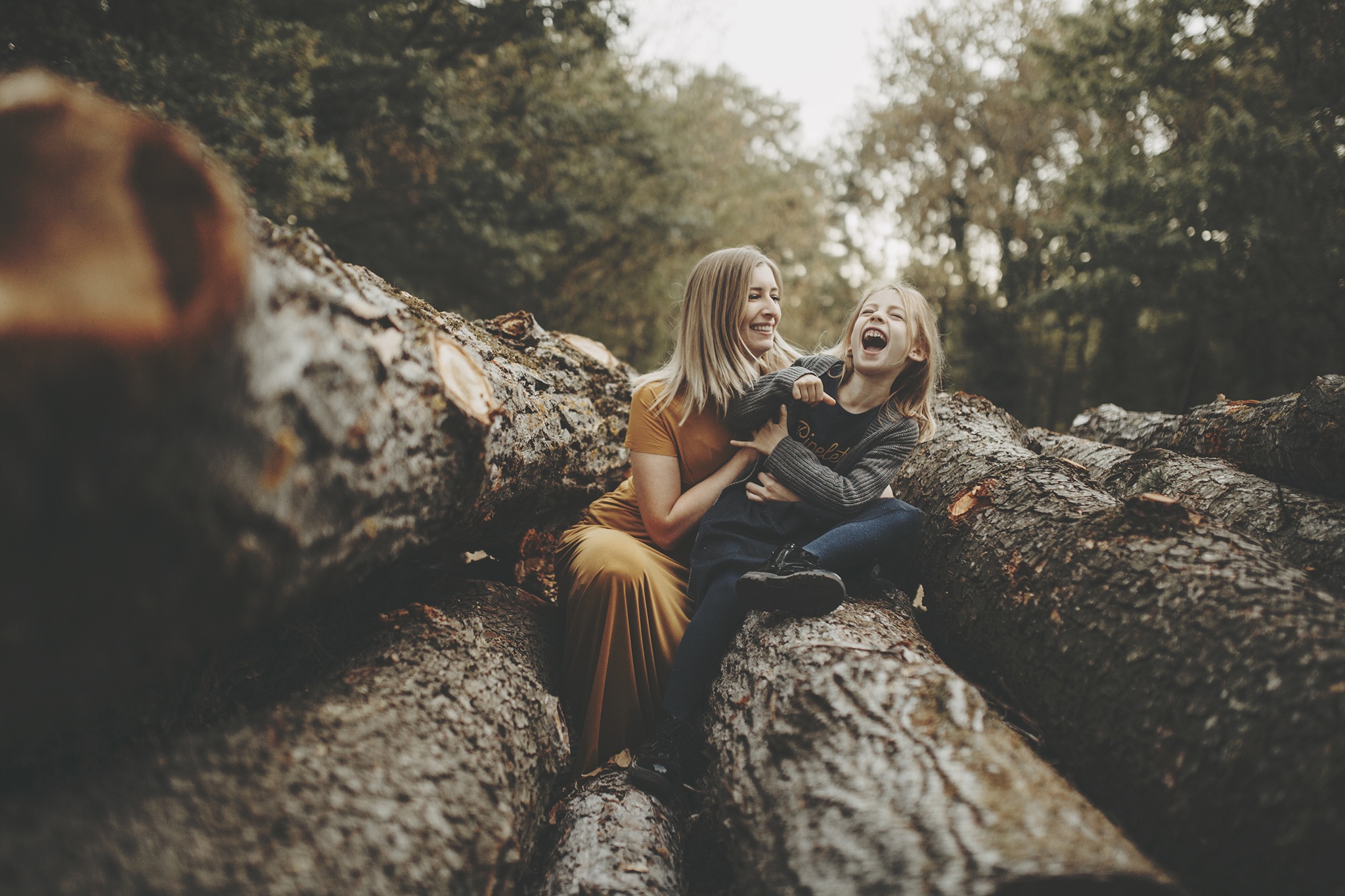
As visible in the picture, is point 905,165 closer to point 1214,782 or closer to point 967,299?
point 967,299

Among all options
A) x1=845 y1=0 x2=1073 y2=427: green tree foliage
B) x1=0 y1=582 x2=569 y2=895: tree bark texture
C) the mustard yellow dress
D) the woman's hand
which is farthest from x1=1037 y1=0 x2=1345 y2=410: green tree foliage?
x1=0 y1=582 x2=569 y2=895: tree bark texture

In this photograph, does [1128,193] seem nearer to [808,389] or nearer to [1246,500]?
[1246,500]

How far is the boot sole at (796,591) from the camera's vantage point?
7.04ft

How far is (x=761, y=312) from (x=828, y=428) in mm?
593

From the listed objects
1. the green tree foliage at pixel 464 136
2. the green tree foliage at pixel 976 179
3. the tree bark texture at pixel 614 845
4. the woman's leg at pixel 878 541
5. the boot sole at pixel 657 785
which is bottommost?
the tree bark texture at pixel 614 845

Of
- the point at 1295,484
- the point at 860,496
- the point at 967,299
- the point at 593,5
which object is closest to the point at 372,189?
the point at 593,5

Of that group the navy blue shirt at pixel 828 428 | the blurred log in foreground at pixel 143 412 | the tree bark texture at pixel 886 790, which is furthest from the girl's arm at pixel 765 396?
the blurred log in foreground at pixel 143 412

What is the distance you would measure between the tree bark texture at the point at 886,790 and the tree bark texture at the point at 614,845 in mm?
219

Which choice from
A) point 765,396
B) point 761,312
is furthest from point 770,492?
point 761,312

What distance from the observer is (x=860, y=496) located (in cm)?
257

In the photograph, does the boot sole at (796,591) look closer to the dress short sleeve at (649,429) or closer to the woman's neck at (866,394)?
the dress short sleeve at (649,429)

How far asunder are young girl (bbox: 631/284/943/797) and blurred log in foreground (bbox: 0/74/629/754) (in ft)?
4.27

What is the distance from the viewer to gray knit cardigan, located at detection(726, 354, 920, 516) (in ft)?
8.42

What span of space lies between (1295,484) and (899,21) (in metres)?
20.0
